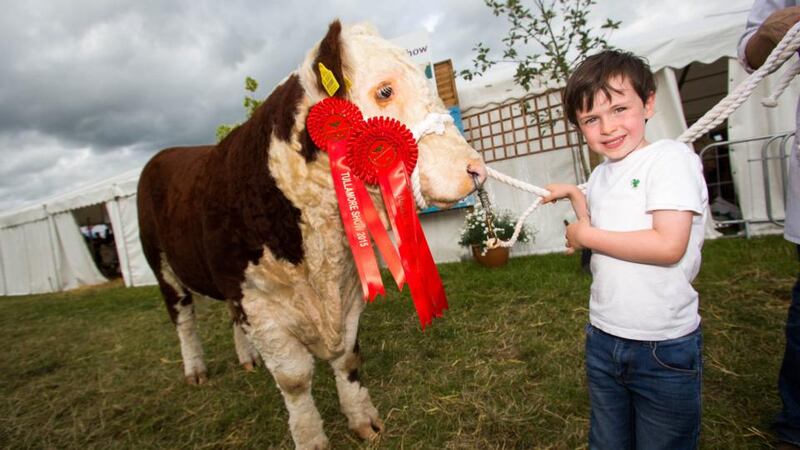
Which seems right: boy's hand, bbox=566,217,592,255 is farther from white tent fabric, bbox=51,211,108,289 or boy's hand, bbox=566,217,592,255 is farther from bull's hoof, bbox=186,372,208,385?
white tent fabric, bbox=51,211,108,289

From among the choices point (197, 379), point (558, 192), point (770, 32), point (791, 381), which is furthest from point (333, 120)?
point (197, 379)

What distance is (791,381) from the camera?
1656mm

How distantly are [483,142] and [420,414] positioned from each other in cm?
572

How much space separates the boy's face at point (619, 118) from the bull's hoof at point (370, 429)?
1.85 m

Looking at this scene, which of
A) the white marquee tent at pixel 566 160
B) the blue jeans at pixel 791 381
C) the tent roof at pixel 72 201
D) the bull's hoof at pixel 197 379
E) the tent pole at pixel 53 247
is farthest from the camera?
the tent pole at pixel 53 247

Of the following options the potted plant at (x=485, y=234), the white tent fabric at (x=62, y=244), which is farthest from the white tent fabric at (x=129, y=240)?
the potted plant at (x=485, y=234)

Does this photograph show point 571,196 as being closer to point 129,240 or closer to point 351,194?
point 351,194

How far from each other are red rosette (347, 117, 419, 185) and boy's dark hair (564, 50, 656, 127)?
21.5 inches

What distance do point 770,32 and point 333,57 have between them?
4.74 ft

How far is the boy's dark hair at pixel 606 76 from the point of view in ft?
3.80

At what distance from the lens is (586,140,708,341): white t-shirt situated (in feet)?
3.66

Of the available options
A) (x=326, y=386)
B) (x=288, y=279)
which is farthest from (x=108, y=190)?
(x=288, y=279)

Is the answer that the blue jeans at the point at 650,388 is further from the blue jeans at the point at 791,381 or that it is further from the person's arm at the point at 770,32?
the person's arm at the point at 770,32

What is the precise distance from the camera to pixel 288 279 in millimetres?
1812
